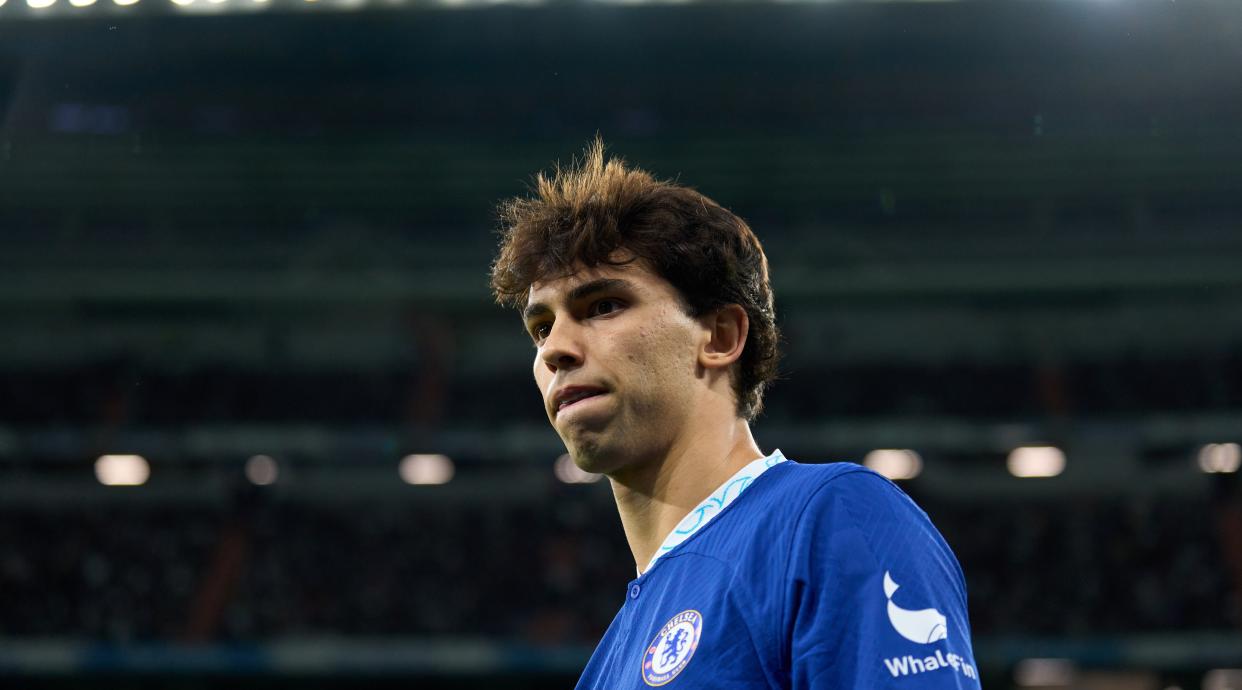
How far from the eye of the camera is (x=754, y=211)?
2189 cm

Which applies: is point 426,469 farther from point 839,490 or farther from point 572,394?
point 839,490

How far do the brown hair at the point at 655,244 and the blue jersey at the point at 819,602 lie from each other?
1.52 feet

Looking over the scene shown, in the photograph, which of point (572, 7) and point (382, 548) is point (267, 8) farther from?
point (382, 548)

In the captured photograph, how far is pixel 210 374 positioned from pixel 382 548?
5.37 m

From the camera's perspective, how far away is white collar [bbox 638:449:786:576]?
79.7 inches

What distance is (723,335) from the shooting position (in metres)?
2.25

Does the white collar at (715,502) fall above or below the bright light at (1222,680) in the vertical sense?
below

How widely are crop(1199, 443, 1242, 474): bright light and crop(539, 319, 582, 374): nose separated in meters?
21.4

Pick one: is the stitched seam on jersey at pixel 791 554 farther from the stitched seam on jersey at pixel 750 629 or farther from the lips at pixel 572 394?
the lips at pixel 572 394

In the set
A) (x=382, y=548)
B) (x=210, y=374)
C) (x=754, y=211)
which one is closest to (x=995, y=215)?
(x=754, y=211)

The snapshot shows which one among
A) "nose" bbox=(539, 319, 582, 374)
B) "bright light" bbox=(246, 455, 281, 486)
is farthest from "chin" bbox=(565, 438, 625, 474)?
"bright light" bbox=(246, 455, 281, 486)

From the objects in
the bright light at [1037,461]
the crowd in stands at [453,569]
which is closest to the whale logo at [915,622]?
the crowd in stands at [453,569]

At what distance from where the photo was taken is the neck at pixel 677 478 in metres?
2.14

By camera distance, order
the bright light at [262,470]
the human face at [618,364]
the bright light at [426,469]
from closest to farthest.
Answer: the human face at [618,364] < the bright light at [426,469] < the bright light at [262,470]
